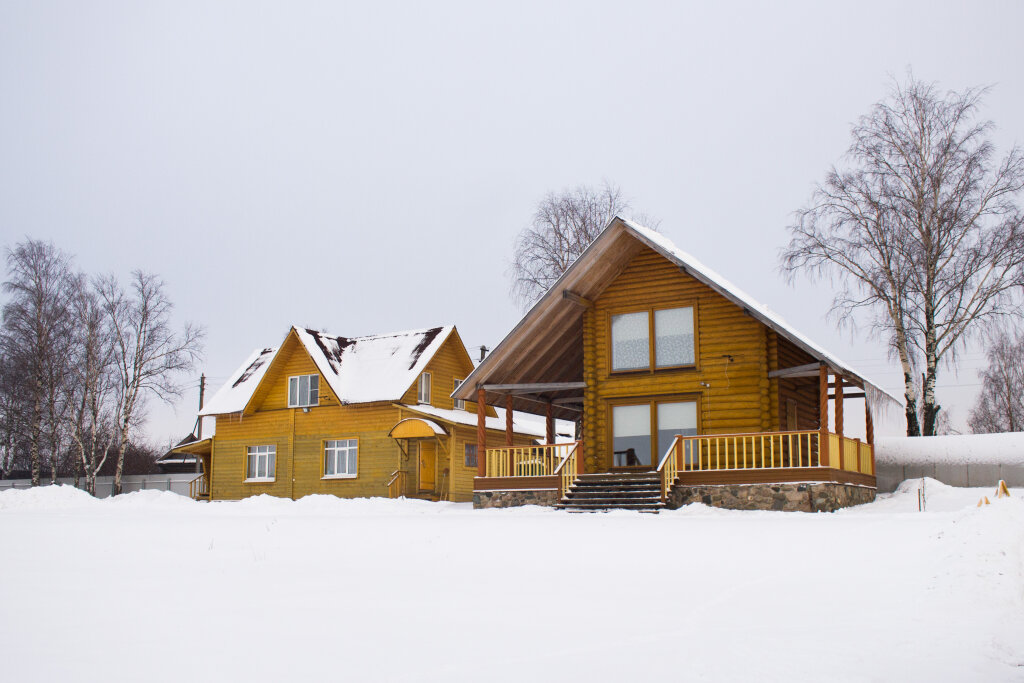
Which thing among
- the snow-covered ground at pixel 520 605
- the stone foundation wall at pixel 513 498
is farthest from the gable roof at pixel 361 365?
the snow-covered ground at pixel 520 605

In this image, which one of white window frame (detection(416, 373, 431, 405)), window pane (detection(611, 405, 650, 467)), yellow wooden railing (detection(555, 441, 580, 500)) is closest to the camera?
yellow wooden railing (detection(555, 441, 580, 500))

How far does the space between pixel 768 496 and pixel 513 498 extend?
598 cm

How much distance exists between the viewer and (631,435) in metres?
22.7

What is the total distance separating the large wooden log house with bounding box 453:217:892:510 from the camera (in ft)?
65.3

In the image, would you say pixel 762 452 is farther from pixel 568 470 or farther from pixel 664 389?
pixel 568 470

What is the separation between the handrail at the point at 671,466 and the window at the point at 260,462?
63.3ft

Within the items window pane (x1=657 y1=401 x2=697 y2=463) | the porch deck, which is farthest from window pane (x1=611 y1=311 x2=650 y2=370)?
the porch deck

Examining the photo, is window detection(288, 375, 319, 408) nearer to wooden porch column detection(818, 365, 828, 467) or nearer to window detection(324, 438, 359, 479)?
window detection(324, 438, 359, 479)

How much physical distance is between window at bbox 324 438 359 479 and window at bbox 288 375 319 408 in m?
1.72

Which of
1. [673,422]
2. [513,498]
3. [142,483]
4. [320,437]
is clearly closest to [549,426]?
[513,498]

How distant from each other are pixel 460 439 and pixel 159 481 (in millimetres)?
21000

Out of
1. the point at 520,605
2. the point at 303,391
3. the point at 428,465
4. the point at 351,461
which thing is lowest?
the point at 520,605

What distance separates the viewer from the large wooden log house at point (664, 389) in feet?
65.3

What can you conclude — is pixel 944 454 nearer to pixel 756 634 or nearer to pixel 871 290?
pixel 871 290
